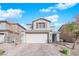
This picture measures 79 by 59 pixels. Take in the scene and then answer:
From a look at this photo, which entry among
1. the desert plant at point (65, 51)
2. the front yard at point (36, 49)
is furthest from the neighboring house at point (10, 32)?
the desert plant at point (65, 51)

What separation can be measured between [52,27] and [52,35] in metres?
0.37

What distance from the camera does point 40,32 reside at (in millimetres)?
17438

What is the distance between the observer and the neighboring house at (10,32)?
1706cm

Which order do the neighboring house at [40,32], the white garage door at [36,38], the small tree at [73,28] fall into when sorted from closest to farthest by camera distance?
the small tree at [73,28] < the neighboring house at [40,32] < the white garage door at [36,38]

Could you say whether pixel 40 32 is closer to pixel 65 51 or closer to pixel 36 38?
pixel 36 38

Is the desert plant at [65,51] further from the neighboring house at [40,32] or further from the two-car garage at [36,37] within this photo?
the two-car garage at [36,37]

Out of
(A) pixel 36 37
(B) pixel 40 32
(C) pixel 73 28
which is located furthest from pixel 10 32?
(C) pixel 73 28

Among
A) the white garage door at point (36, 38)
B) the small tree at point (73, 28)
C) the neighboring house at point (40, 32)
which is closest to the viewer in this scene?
the small tree at point (73, 28)

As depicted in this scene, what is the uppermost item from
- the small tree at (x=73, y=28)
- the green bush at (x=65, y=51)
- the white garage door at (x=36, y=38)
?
the small tree at (x=73, y=28)

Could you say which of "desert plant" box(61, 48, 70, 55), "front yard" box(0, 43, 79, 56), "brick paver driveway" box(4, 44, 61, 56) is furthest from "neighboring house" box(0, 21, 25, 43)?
"desert plant" box(61, 48, 70, 55)

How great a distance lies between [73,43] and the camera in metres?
17.1

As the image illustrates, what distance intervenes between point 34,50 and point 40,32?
830 millimetres

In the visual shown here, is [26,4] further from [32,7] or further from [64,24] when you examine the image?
[64,24]

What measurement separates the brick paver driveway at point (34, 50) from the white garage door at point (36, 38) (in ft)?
0.85
